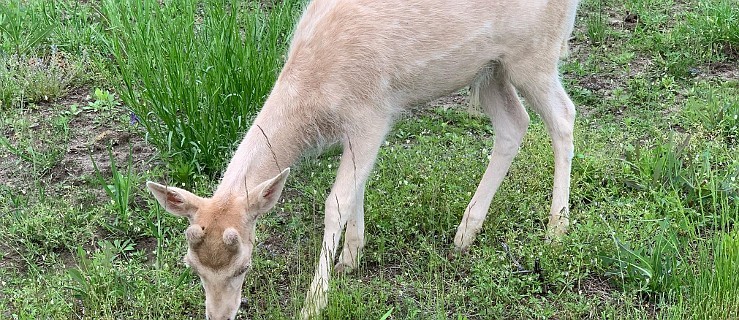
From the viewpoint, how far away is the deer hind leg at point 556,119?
4.95 m

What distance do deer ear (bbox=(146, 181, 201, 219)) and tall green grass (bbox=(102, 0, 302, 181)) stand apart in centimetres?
143

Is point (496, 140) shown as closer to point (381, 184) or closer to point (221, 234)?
point (381, 184)

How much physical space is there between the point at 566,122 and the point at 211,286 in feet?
7.71

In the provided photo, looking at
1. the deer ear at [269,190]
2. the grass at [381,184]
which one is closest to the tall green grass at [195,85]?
the grass at [381,184]

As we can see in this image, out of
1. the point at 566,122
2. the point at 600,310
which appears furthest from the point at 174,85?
the point at 600,310

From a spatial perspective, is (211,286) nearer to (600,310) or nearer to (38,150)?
(600,310)

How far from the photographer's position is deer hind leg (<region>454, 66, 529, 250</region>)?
16.3 ft

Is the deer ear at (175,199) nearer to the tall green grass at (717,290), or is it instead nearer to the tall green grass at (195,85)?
the tall green grass at (195,85)

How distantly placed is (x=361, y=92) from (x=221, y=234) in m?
1.12

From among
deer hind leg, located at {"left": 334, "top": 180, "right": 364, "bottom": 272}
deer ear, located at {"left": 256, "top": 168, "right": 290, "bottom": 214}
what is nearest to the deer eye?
deer ear, located at {"left": 256, "top": 168, "right": 290, "bottom": 214}

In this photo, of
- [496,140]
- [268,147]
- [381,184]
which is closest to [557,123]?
[496,140]

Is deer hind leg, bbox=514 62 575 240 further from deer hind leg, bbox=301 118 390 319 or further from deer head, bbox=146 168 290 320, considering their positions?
deer head, bbox=146 168 290 320

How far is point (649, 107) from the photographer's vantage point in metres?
6.38

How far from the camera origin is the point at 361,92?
4.45m
